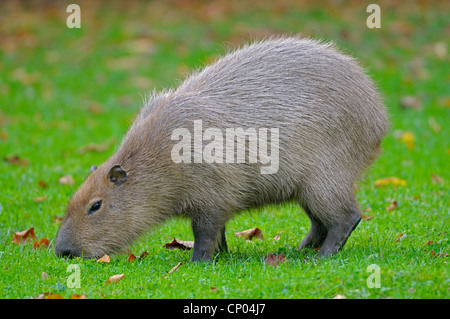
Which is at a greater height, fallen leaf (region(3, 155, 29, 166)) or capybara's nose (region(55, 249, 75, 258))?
capybara's nose (region(55, 249, 75, 258))

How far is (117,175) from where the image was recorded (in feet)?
17.7

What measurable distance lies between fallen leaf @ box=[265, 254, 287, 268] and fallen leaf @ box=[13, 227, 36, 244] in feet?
7.31

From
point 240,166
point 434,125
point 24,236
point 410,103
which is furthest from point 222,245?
point 410,103

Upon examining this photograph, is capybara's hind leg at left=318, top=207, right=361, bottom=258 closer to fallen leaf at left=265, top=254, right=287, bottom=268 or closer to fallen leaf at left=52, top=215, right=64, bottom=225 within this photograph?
fallen leaf at left=265, top=254, right=287, bottom=268

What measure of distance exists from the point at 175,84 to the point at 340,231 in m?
2.03

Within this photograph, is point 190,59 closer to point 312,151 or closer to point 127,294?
point 312,151

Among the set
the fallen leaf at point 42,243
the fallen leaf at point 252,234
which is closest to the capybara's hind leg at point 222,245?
the fallen leaf at point 252,234

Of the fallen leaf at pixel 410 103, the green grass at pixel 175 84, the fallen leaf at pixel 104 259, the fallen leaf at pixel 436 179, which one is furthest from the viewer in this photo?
the fallen leaf at pixel 410 103

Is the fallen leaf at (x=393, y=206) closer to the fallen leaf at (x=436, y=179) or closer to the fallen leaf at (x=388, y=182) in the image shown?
the fallen leaf at (x=388, y=182)

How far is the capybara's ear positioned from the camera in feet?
17.5

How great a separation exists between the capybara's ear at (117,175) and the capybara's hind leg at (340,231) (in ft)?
5.40

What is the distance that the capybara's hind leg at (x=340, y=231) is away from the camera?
5.49 metres

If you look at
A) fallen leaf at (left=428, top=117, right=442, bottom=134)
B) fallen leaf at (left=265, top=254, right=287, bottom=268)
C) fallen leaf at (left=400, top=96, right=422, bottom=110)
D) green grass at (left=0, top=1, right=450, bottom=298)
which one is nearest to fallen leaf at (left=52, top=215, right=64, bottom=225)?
green grass at (left=0, top=1, right=450, bottom=298)
